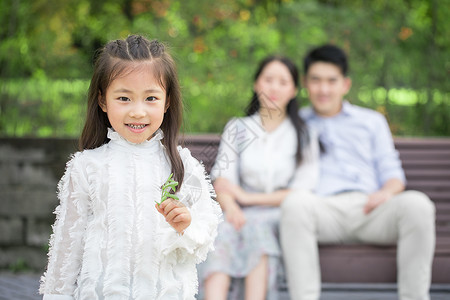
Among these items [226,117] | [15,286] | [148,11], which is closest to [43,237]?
[15,286]

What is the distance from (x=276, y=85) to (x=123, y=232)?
2055 millimetres

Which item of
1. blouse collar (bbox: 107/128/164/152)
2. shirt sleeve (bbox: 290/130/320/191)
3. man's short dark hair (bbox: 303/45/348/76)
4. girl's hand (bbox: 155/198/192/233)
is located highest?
man's short dark hair (bbox: 303/45/348/76)

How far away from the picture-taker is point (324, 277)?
332 cm

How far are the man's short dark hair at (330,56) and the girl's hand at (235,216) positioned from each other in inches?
40.2

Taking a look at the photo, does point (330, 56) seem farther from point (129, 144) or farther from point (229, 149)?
point (129, 144)

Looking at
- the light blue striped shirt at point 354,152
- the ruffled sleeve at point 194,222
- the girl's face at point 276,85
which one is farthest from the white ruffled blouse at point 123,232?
the light blue striped shirt at point 354,152

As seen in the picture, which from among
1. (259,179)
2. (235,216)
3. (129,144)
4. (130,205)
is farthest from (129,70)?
(259,179)

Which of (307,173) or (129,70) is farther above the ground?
(129,70)

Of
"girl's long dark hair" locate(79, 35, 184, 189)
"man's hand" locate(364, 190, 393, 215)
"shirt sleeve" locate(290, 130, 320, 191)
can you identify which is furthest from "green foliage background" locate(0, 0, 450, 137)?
"girl's long dark hair" locate(79, 35, 184, 189)

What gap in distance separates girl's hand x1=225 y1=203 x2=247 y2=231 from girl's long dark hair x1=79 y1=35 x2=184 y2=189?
1454 millimetres

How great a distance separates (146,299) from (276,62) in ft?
7.20

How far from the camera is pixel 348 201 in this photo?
11.9 ft

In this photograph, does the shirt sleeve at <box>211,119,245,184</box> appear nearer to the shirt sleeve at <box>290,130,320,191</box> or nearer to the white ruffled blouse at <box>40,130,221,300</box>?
the shirt sleeve at <box>290,130,320,191</box>

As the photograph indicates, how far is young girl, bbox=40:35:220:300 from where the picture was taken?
1.81 metres
